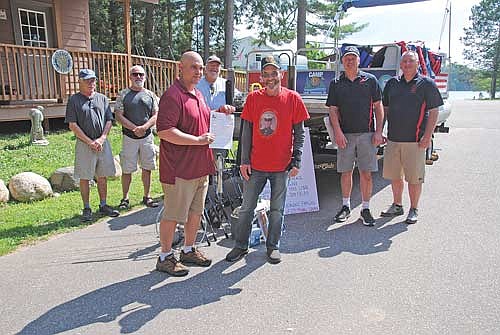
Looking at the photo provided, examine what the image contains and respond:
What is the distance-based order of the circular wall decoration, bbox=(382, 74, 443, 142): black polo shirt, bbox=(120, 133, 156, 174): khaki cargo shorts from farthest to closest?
the circular wall decoration → bbox=(120, 133, 156, 174): khaki cargo shorts → bbox=(382, 74, 443, 142): black polo shirt

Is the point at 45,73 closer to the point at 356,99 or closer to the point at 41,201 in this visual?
the point at 41,201

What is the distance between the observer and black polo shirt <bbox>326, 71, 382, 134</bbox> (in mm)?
4727

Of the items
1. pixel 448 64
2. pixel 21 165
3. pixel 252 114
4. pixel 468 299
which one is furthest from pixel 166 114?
pixel 448 64

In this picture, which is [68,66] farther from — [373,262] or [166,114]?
[373,262]

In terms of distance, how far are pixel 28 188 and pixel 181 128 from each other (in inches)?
139

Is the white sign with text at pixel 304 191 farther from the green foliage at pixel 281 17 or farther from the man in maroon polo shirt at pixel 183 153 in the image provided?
the green foliage at pixel 281 17

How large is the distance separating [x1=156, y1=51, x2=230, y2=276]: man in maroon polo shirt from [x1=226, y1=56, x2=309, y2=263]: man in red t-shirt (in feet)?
1.32

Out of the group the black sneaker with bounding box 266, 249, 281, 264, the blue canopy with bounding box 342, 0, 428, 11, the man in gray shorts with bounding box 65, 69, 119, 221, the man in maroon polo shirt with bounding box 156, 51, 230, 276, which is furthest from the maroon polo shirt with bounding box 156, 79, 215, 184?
the blue canopy with bounding box 342, 0, 428, 11

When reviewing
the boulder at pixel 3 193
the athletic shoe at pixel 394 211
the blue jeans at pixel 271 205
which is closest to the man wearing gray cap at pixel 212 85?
the blue jeans at pixel 271 205

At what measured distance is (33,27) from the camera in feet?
37.3

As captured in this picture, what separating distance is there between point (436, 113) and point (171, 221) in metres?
3.18

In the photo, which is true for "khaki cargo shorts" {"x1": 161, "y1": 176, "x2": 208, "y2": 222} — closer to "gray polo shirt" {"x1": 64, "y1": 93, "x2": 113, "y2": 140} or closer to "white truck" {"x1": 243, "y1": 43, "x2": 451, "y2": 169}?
"gray polo shirt" {"x1": 64, "y1": 93, "x2": 113, "y2": 140}

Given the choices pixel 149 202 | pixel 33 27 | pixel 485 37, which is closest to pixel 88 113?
pixel 149 202

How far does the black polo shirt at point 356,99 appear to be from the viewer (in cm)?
473
